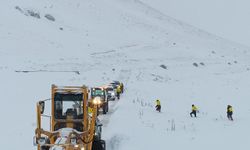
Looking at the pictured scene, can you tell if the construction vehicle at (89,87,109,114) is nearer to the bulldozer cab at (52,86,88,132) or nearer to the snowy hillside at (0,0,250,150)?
the snowy hillside at (0,0,250,150)

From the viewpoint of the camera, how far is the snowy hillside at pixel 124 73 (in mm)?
22803

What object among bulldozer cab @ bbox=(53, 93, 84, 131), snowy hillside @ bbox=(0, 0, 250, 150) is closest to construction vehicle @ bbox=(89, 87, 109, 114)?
snowy hillside @ bbox=(0, 0, 250, 150)

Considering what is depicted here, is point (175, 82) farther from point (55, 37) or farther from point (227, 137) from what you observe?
point (227, 137)

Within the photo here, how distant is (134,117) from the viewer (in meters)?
26.4

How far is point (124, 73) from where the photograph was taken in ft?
207

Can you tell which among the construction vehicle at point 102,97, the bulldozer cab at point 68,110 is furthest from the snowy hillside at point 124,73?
the bulldozer cab at point 68,110

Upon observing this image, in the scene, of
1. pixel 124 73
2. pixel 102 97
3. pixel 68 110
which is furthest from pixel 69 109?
pixel 124 73

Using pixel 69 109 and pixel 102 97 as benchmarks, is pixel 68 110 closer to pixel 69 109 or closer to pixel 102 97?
pixel 69 109

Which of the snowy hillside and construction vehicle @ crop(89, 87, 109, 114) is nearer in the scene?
the snowy hillside

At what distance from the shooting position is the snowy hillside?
898 inches

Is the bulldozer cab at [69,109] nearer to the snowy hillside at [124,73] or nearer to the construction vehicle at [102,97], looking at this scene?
the snowy hillside at [124,73]

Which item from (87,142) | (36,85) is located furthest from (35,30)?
(87,142)

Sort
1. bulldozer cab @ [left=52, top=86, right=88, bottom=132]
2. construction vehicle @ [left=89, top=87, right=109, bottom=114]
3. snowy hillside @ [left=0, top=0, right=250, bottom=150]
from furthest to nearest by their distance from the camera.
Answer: construction vehicle @ [left=89, top=87, right=109, bottom=114], snowy hillside @ [left=0, top=0, right=250, bottom=150], bulldozer cab @ [left=52, top=86, right=88, bottom=132]

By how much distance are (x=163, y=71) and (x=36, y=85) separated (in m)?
32.1
